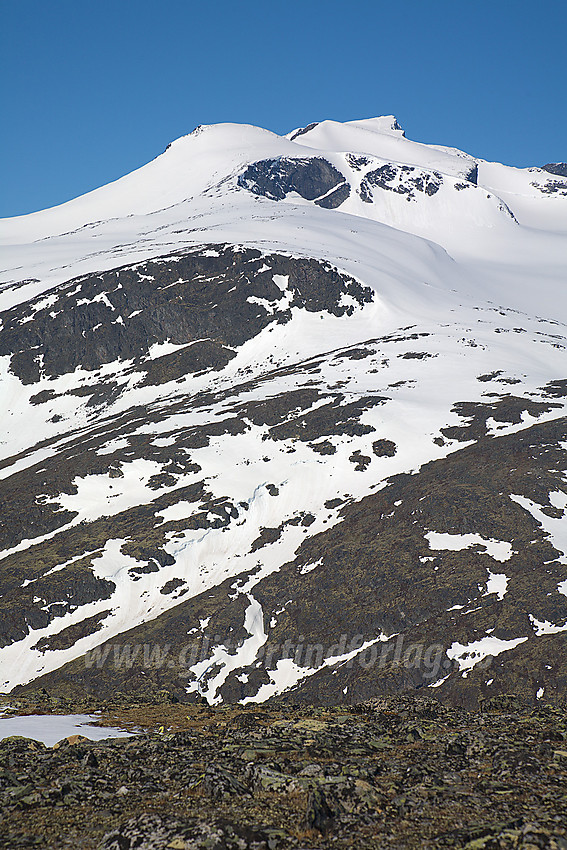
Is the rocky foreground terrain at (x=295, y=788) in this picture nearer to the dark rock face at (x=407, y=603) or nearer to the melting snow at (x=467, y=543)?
the dark rock face at (x=407, y=603)

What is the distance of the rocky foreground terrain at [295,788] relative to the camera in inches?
437

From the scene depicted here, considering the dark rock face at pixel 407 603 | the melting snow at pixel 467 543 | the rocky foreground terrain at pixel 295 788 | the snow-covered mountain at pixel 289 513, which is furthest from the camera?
the melting snow at pixel 467 543

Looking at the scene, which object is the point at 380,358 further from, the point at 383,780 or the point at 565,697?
the point at 383,780

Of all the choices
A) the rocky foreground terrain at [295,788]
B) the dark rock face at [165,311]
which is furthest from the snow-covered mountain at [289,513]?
the rocky foreground terrain at [295,788]

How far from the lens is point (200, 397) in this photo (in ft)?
356

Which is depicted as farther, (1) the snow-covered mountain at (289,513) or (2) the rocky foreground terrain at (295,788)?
(1) the snow-covered mountain at (289,513)

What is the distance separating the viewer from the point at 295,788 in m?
13.4

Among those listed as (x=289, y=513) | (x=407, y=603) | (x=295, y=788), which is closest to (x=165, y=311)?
(x=289, y=513)

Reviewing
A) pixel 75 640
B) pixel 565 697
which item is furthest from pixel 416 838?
pixel 75 640

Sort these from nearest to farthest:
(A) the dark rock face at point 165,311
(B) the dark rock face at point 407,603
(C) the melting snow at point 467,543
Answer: (B) the dark rock face at point 407,603, (C) the melting snow at point 467,543, (A) the dark rock face at point 165,311

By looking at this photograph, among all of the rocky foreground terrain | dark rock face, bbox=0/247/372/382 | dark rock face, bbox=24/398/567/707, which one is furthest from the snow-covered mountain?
the rocky foreground terrain

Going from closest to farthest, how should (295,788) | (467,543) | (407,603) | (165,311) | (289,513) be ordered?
(295,788) < (407,603) < (467,543) < (289,513) < (165,311)

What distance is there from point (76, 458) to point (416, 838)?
3035 inches

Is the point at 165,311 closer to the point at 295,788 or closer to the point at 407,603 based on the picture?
the point at 407,603
